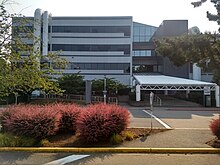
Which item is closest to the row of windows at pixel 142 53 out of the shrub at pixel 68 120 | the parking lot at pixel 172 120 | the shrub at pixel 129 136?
the parking lot at pixel 172 120

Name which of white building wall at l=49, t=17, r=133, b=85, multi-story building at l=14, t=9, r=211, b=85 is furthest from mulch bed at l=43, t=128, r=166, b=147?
white building wall at l=49, t=17, r=133, b=85

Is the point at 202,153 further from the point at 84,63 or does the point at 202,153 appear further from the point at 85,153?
the point at 84,63

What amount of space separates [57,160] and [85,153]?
3.40 feet

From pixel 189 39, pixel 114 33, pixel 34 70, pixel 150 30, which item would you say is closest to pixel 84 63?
pixel 114 33

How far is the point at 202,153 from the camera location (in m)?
8.21

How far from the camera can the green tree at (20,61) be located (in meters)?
7.32

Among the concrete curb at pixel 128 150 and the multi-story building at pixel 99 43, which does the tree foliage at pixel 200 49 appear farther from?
the multi-story building at pixel 99 43

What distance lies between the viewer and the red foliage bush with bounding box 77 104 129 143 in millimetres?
8992

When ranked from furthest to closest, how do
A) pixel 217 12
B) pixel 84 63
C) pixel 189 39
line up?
pixel 84 63 → pixel 189 39 → pixel 217 12

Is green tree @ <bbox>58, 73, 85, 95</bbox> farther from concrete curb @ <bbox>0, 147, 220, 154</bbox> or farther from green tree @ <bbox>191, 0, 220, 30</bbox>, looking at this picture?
concrete curb @ <bbox>0, 147, 220, 154</bbox>

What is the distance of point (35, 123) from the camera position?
902 cm

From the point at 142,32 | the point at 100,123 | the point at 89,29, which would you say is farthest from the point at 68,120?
the point at 142,32

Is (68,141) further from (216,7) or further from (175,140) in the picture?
(216,7)

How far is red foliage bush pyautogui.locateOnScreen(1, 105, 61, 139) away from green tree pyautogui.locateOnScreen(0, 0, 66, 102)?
1.05 metres
